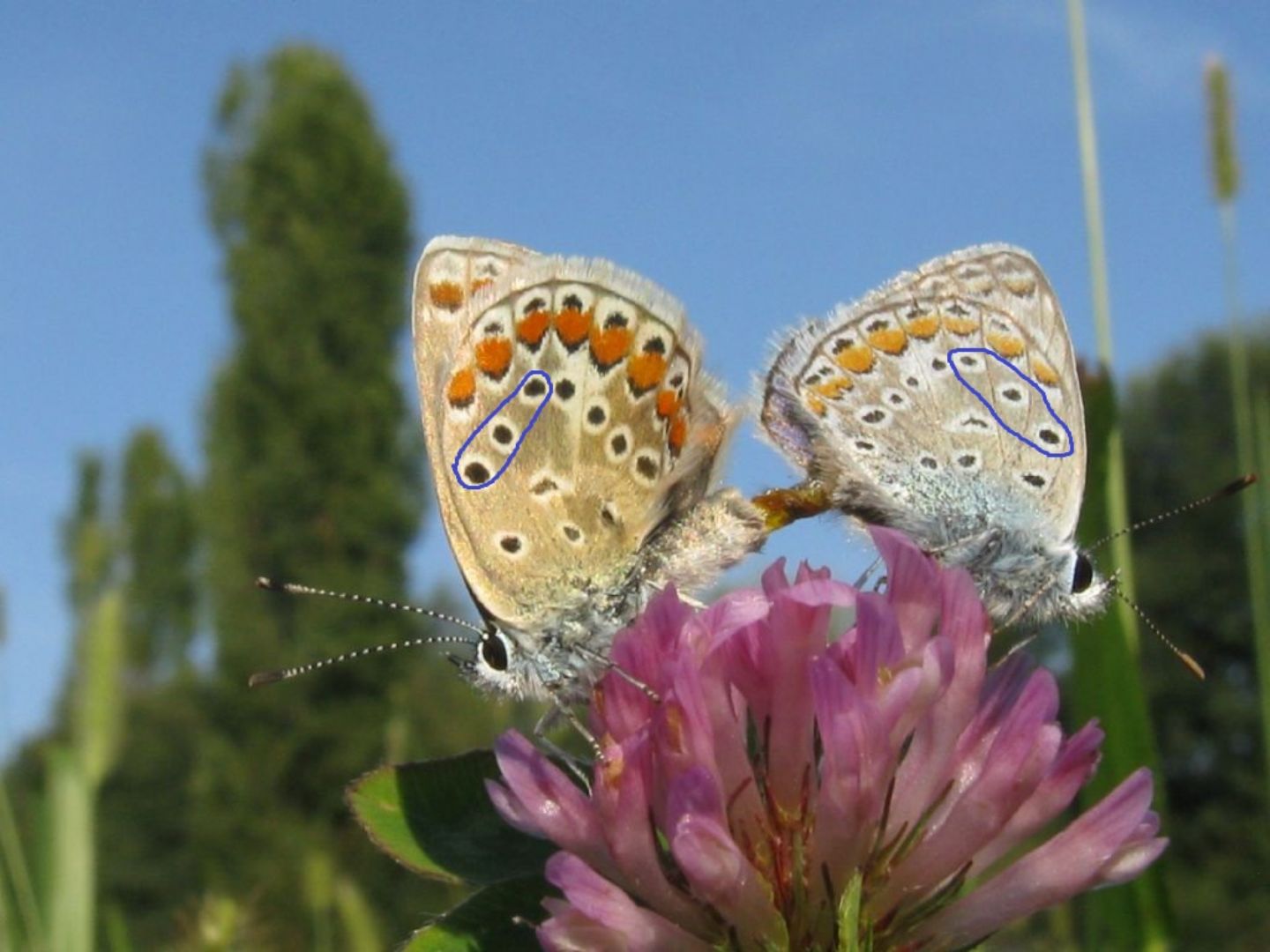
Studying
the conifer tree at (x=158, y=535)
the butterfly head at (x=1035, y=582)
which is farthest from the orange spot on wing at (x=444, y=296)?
the conifer tree at (x=158, y=535)

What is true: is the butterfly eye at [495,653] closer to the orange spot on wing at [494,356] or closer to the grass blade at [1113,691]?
the orange spot on wing at [494,356]

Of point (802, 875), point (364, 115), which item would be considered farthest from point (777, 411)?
point (364, 115)

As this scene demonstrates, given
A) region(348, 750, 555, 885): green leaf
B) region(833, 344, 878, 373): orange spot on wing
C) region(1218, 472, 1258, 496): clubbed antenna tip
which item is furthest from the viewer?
region(833, 344, 878, 373): orange spot on wing

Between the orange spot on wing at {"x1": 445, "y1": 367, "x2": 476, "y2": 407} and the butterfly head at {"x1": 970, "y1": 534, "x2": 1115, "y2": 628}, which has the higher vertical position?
the orange spot on wing at {"x1": 445, "y1": 367, "x2": 476, "y2": 407}

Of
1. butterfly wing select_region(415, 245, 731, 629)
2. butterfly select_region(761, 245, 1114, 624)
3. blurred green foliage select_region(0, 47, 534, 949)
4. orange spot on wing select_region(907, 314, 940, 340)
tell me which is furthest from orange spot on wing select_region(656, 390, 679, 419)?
blurred green foliage select_region(0, 47, 534, 949)

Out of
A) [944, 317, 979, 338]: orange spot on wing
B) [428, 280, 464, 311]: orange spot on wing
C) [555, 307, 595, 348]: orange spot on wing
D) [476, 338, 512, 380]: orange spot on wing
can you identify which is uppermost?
[428, 280, 464, 311]: orange spot on wing

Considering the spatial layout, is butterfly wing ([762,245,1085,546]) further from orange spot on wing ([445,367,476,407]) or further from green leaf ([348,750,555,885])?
green leaf ([348,750,555,885])

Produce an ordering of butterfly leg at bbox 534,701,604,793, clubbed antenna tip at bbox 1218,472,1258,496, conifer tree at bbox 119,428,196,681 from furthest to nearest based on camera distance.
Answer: conifer tree at bbox 119,428,196,681 → clubbed antenna tip at bbox 1218,472,1258,496 → butterfly leg at bbox 534,701,604,793
